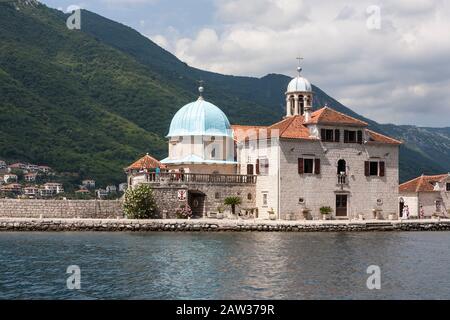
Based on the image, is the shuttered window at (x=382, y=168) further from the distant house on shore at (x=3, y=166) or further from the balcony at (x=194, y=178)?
the distant house on shore at (x=3, y=166)

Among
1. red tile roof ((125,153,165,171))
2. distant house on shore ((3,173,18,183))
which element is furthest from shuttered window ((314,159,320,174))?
Result: distant house on shore ((3,173,18,183))

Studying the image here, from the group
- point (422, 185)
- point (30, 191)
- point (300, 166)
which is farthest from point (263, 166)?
point (30, 191)

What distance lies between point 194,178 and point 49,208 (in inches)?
454

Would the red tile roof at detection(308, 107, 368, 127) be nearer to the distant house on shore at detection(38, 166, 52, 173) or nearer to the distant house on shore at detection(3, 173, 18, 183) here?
the distant house on shore at detection(3, 173, 18, 183)

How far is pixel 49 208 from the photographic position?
56469 millimetres

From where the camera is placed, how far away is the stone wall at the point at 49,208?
56438 millimetres

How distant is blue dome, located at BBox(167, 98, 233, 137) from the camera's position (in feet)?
214

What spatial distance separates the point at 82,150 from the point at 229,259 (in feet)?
252

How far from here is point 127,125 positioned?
126m

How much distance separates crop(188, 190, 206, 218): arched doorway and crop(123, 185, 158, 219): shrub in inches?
161

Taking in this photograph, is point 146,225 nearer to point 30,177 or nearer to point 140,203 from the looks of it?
point 140,203
